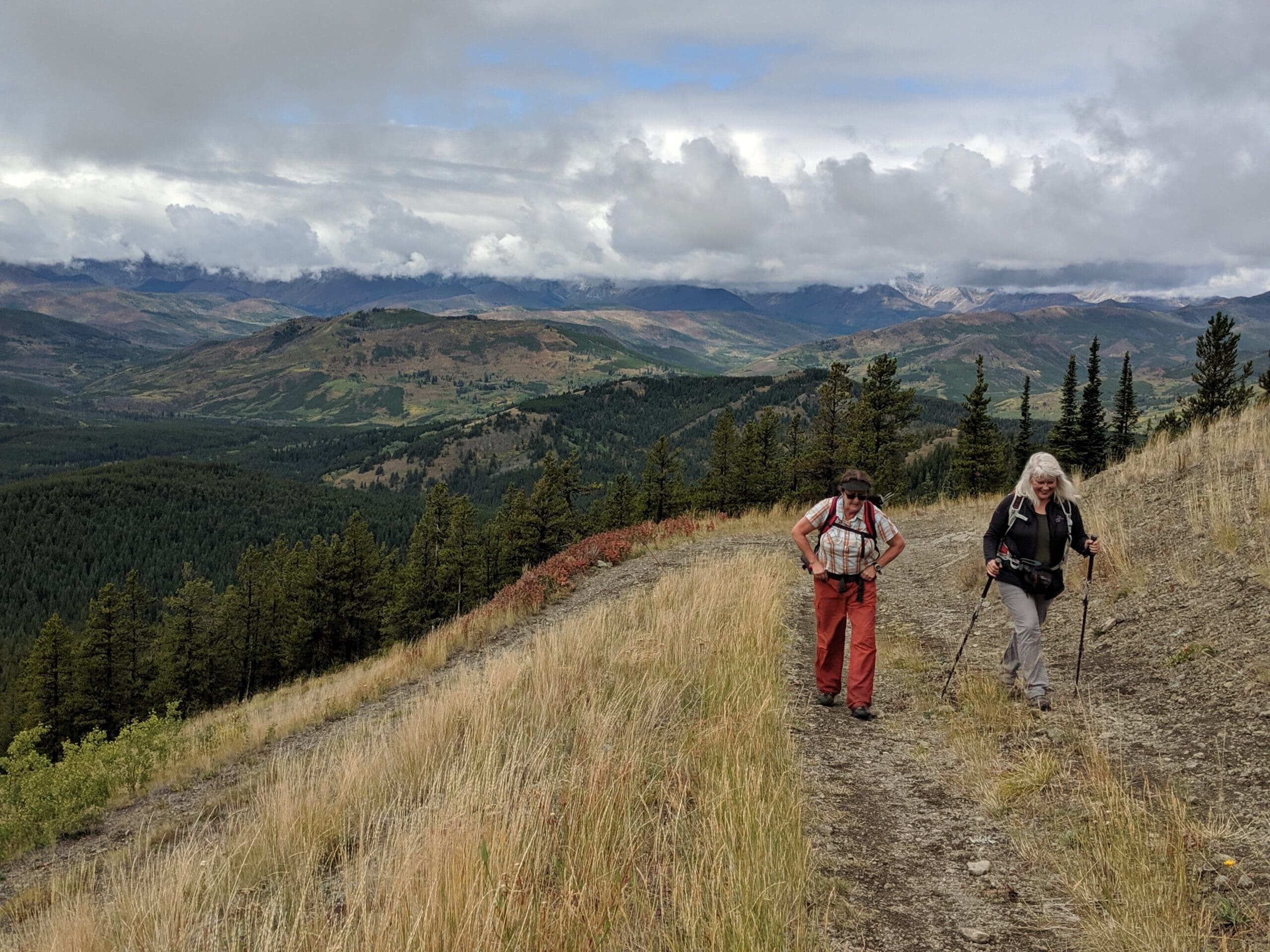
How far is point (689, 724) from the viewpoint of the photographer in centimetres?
580

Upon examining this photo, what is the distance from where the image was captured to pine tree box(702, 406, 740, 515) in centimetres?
6116

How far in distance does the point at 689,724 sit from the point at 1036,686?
11.7ft

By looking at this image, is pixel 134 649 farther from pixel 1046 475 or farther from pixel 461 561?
pixel 1046 475

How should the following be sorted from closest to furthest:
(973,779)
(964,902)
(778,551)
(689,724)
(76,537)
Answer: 1. (964,902)
2. (973,779)
3. (689,724)
4. (778,551)
5. (76,537)

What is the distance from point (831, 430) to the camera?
47969 mm

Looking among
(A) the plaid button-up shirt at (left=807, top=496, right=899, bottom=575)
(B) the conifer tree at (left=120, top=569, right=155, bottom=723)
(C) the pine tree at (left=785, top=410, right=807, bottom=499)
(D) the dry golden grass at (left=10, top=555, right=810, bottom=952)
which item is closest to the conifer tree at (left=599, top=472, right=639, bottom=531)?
(C) the pine tree at (left=785, top=410, right=807, bottom=499)

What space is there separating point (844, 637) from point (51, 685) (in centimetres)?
6786

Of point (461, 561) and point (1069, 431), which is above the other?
point (1069, 431)

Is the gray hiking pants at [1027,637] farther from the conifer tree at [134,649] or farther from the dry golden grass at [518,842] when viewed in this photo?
the conifer tree at [134,649]

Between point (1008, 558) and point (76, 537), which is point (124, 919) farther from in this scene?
point (76, 537)

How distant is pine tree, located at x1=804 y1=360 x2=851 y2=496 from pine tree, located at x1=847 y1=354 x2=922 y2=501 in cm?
122

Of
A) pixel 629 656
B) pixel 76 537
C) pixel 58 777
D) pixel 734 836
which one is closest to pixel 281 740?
pixel 58 777

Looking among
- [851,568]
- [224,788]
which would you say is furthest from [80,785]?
[851,568]

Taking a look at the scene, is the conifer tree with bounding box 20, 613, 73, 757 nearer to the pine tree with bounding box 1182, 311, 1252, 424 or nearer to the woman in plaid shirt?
the woman in plaid shirt
